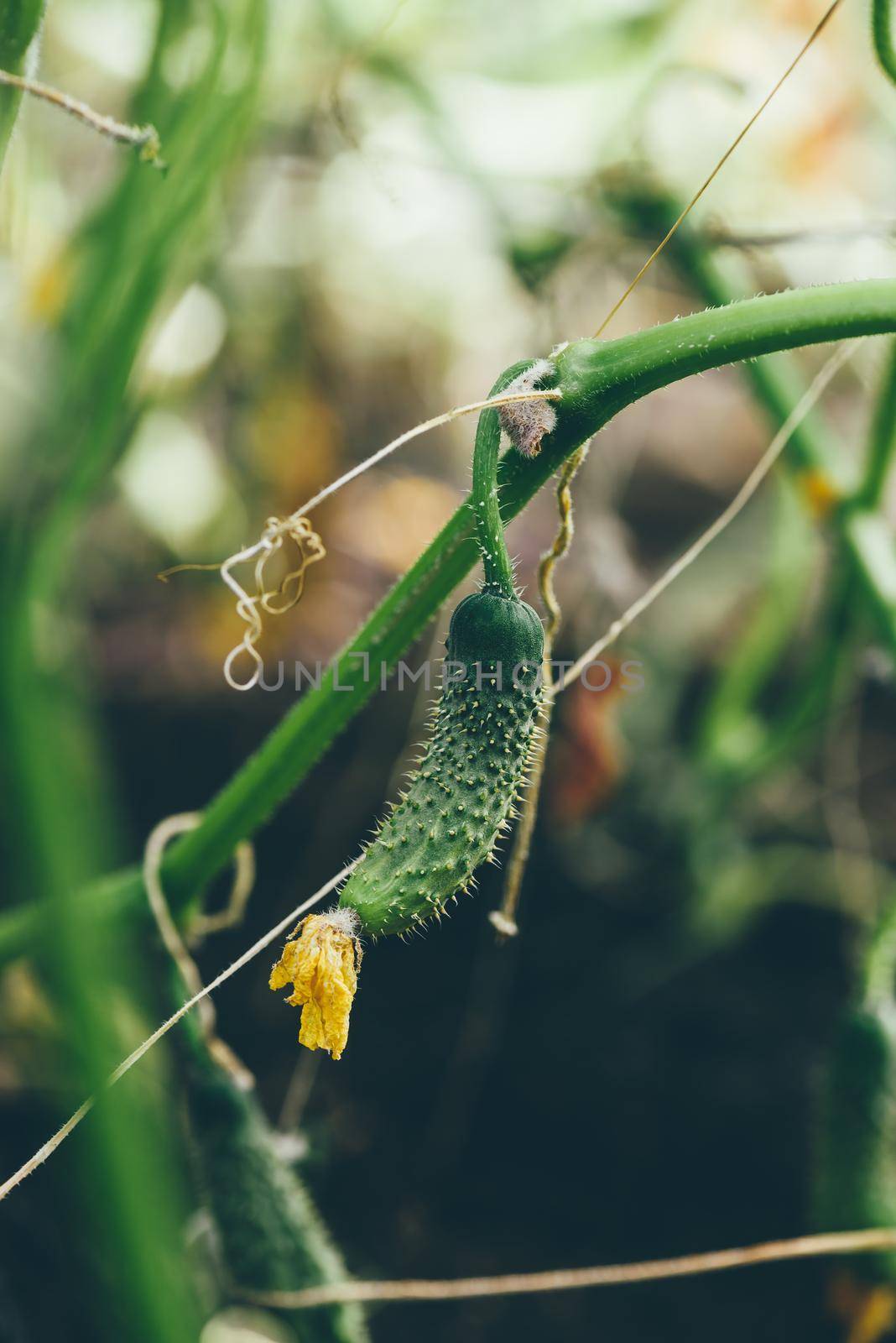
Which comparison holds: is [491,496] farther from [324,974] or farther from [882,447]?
[882,447]

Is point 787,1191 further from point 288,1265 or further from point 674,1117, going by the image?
point 288,1265

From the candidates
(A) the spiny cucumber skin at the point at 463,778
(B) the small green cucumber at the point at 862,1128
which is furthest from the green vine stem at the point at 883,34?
(B) the small green cucumber at the point at 862,1128

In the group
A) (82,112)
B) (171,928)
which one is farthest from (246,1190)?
(82,112)

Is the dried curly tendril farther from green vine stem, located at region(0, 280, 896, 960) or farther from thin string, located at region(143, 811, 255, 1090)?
Result: thin string, located at region(143, 811, 255, 1090)

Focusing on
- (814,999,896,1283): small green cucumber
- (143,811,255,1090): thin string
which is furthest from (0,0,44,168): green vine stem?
(814,999,896,1283): small green cucumber

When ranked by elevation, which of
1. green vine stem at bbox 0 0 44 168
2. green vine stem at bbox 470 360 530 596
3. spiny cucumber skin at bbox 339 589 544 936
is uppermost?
green vine stem at bbox 0 0 44 168
